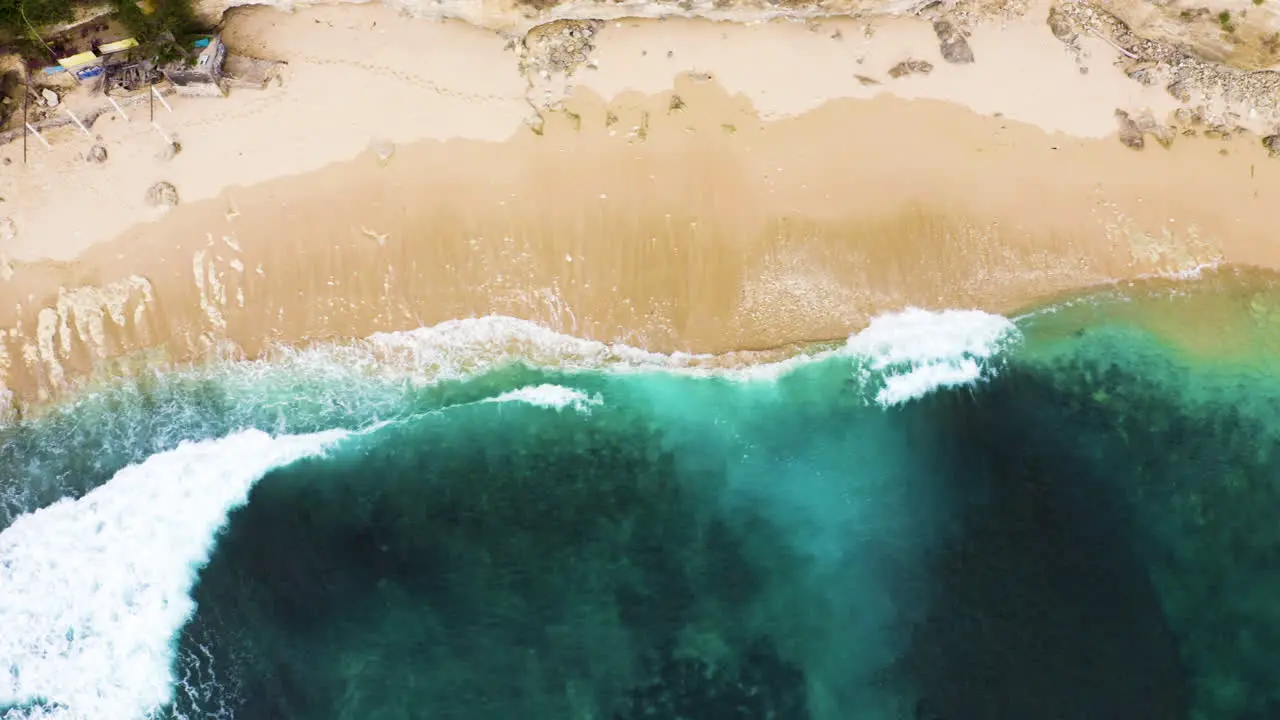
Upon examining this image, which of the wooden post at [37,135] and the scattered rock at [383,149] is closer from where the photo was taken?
the scattered rock at [383,149]

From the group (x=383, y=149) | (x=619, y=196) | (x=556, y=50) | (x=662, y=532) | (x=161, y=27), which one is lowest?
(x=662, y=532)

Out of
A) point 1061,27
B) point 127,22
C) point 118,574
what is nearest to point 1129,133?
point 1061,27

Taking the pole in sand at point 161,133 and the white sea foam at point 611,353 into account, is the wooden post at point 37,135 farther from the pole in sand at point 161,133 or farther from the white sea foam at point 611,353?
the white sea foam at point 611,353

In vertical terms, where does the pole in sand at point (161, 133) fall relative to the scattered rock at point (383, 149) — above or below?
above

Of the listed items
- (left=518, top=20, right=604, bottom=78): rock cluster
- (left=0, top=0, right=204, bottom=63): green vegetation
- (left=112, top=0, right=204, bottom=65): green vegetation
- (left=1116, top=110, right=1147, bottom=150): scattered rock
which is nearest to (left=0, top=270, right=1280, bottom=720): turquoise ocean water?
(left=1116, top=110, right=1147, bottom=150): scattered rock

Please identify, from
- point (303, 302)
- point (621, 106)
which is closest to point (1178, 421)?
point (621, 106)

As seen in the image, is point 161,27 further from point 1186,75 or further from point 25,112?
point 1186,75

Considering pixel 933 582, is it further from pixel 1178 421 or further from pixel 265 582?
pixel 265 582

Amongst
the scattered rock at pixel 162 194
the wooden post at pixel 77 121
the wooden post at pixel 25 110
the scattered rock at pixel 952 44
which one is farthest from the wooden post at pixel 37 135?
the scattered rock at pixel 952 44
